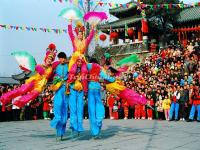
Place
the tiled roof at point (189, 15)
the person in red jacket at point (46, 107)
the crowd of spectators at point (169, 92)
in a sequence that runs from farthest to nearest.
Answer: the tiled roof at point (189, 15) → the person in red jacket at point (46, 107) → the crowd of spectators at point (169, 92)

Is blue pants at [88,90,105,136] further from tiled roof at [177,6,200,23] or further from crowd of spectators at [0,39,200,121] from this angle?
tiled roof at [177,6,200,23]

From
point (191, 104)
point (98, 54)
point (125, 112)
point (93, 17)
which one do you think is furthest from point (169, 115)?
point (98, 54)

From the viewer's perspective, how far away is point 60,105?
7.11 metres

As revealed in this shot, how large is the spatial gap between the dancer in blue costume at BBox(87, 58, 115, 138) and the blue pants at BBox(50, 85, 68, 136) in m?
0.56

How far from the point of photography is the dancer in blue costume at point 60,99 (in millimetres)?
7098

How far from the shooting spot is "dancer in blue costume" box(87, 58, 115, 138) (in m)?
7.29

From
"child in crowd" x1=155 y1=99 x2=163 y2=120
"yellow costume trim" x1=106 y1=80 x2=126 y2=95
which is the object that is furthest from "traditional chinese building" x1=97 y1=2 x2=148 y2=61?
"yellow costume trim" x1=106 y1=80 x2=126 y2=95

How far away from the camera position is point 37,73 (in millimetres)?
7582

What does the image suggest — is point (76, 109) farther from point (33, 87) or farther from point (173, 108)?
point (173, 108)

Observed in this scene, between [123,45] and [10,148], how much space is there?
2500 cm

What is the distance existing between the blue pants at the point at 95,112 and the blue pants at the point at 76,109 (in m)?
0.24

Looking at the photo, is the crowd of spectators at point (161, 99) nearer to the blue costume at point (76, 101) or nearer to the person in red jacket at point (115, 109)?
the person in red jacket at point (115, 109)

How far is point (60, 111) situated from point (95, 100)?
834mm

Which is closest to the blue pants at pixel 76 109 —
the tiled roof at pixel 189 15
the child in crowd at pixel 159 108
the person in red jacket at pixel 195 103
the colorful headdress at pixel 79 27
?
the colorful headdress at pixel 79 27
